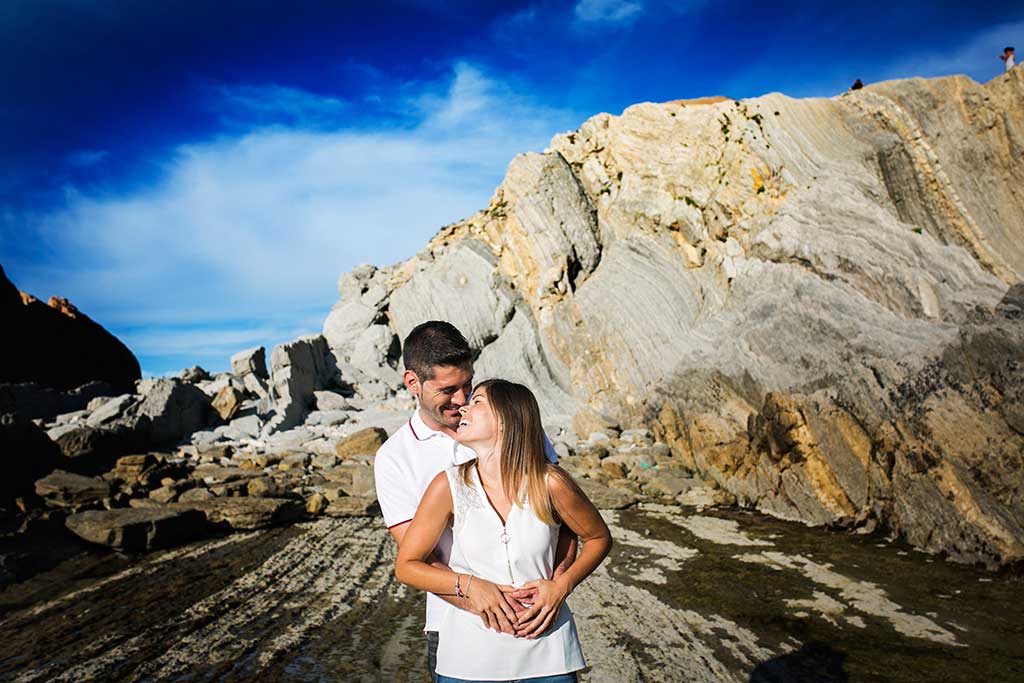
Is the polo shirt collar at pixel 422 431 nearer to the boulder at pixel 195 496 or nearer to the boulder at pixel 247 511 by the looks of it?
the boulder at pixel 247 511

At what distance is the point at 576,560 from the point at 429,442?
794 millimetres

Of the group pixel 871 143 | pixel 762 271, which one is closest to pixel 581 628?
pixel 762 271

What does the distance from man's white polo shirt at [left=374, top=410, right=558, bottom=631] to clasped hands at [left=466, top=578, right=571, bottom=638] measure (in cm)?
43

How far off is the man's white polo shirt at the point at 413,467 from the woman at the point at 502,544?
0.81 ft

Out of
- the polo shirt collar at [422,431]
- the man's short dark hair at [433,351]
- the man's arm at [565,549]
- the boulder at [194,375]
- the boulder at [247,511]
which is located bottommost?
the boulder at [247,511]

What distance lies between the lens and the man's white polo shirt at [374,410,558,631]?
2691mm

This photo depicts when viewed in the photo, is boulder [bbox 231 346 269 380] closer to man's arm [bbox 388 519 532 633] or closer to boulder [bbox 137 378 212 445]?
boulder [bbox 137 378 212 445]

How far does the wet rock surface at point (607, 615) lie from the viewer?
5852mm

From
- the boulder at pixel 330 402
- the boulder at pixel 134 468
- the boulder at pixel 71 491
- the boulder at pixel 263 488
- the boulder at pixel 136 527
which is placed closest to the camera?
the boulder at pixel 136 527

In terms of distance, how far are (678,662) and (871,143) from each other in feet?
46.7

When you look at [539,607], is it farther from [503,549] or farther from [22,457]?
[22,457]

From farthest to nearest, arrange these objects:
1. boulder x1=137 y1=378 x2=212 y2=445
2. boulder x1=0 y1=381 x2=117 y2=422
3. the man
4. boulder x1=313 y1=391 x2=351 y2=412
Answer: boulder x1=313 y1=391 x2=351 y2=412 < boulder x1=0 y1=381 x2=117 y2=422 < boulder x1=137 y1=378 x2=212 y2=445 < the man

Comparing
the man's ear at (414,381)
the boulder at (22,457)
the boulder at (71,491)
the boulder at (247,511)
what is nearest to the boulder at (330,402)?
the boulder at (22,457)

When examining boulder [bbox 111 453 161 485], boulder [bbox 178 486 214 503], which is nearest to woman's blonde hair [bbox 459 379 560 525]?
boulder [bbox 178 486 214 503]
